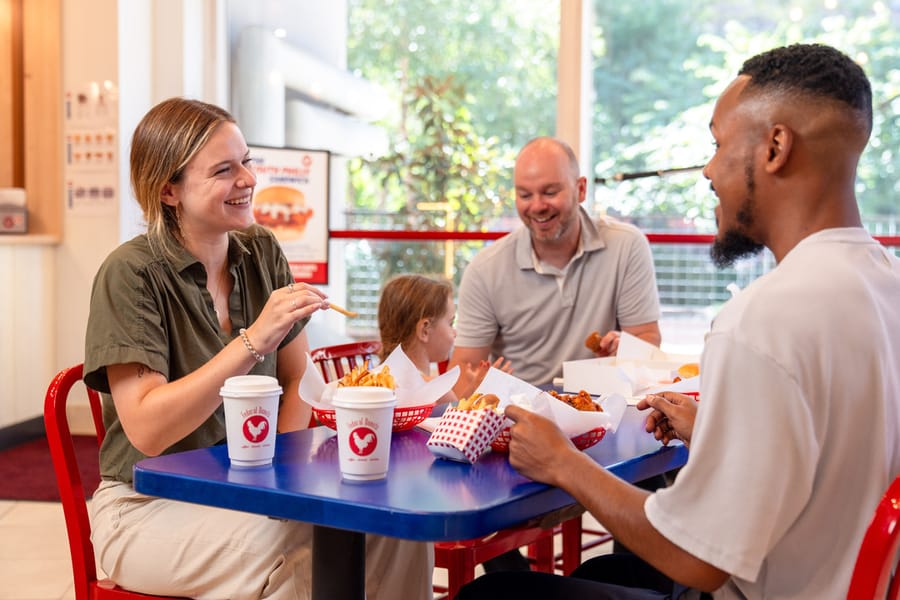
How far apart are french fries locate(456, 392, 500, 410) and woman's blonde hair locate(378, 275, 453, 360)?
3.93 feet

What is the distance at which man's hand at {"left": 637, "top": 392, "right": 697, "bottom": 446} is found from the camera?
1.82 m

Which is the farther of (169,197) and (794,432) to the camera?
(169,197)

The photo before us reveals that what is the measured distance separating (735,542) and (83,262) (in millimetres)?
5009

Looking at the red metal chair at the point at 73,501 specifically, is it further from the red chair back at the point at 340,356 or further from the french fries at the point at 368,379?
the red chair back at the point at 340,356

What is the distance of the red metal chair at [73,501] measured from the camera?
1.87 metres

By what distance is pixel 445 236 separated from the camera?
566cm

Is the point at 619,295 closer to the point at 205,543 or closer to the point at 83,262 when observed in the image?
the point at 205,543

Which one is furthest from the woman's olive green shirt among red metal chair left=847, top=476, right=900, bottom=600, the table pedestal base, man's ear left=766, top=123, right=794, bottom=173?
red metal chair left=847, top=476, right=900, bottom=600

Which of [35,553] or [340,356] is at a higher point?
[340,356]

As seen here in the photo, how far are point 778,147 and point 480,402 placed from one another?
0.62 metres

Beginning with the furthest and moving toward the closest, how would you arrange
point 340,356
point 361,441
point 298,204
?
point 298,204, point 340,356, point 361,441

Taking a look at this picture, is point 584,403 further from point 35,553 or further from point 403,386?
point 35,553

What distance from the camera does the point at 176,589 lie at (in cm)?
184

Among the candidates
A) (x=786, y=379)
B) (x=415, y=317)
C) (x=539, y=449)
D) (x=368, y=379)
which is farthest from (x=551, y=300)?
(x=786, y=379)
